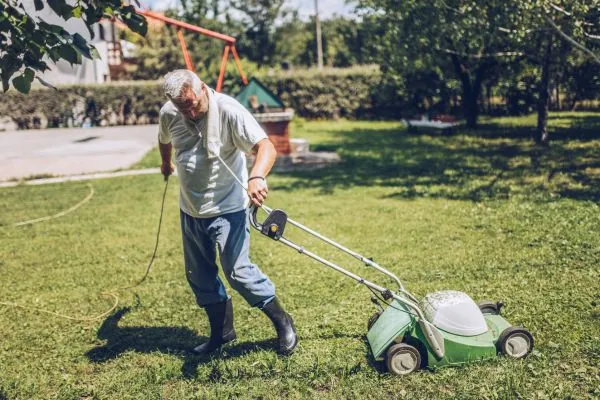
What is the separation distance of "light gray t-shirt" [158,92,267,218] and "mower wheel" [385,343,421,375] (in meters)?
1.29

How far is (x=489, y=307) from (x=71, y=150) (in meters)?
14.5

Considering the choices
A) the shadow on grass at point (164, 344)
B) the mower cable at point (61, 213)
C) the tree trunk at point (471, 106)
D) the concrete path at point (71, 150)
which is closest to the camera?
the shadow on grass at point (164, 344)

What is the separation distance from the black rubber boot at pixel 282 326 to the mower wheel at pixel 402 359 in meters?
0.71

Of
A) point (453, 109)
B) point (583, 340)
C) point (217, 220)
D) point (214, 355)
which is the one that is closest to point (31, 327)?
point (214, 355)

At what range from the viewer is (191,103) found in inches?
133

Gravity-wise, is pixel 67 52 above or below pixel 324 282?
above

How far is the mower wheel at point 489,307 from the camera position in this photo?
160 inches

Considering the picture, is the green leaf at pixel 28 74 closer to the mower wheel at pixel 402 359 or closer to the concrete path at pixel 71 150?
the mower wheel at pixel 402 359

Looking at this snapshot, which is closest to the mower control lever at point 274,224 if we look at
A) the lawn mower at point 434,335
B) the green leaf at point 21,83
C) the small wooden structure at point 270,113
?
the lawn mower at point 434,335

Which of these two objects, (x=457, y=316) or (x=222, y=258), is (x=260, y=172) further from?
(x=457, y=316)

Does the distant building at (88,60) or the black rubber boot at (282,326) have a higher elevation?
the distant building at (88,60)

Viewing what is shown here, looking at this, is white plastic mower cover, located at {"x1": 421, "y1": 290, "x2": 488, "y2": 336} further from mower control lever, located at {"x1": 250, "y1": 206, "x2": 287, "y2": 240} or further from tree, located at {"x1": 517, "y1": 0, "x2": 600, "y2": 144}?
tree, located at {"x1": 517, "y1": 0, "x2": 600, "y2": 144}

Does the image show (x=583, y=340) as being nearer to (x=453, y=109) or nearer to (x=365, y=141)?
(x=365, y=141)

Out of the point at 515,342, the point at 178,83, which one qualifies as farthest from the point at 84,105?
the point at 515,342
